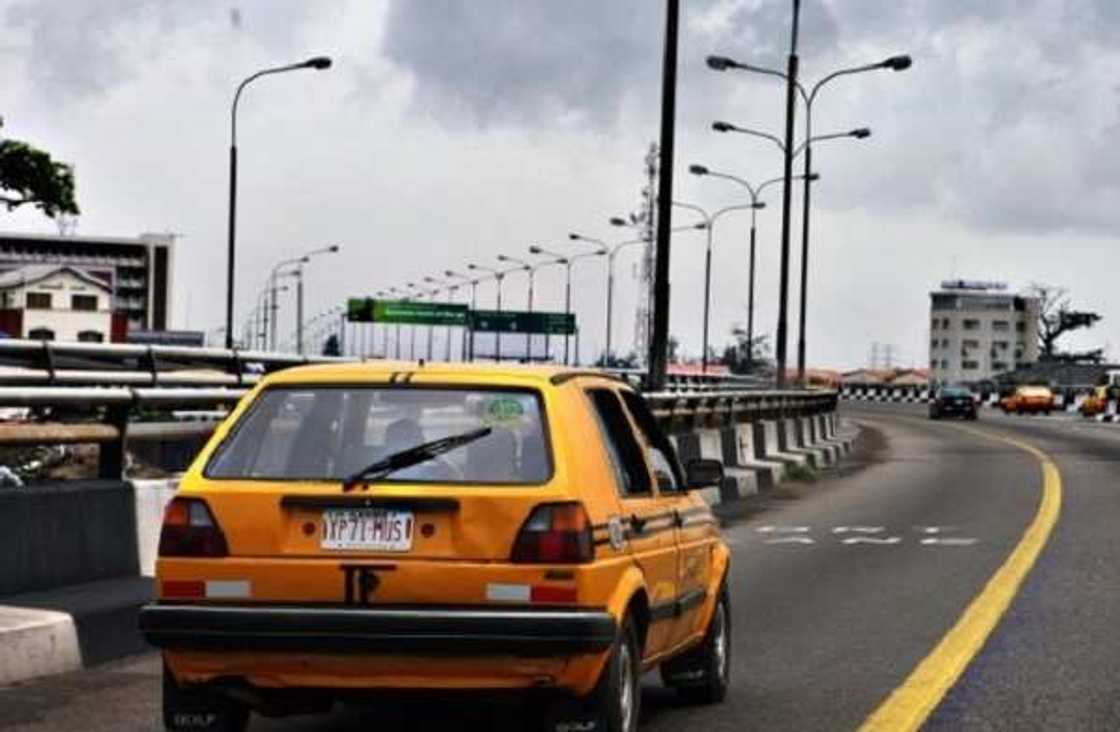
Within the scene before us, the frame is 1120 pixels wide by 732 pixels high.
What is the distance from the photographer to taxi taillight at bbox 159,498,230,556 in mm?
7070

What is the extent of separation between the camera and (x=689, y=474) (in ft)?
29.9

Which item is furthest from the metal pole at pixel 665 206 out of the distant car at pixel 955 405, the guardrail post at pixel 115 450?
the distant car at pixel 955 405

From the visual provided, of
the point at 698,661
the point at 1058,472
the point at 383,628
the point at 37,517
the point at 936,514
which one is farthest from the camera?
the point at 1058,472

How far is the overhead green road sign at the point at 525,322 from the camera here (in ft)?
423

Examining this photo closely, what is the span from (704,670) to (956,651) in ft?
7.85

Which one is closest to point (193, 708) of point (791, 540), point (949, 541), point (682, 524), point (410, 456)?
point (410, 456)

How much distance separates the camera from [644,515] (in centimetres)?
784

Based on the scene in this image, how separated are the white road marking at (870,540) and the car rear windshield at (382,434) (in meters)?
11.9

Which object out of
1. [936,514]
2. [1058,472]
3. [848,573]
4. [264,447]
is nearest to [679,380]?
[1058,472]

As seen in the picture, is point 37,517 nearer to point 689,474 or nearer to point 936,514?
point 689,474

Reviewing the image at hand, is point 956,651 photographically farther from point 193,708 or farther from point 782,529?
point 782,529

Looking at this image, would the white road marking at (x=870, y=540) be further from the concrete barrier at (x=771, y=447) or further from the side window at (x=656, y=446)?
the concrete barrier at (x=771, y=447)

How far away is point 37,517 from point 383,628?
13.2ft

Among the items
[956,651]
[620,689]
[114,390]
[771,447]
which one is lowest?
[771,447]
